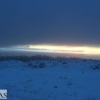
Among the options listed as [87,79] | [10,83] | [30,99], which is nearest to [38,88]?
[10,83]

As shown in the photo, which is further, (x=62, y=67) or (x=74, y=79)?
(x=62, y=67)

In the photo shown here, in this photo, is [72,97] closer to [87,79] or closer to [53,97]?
[53,97]

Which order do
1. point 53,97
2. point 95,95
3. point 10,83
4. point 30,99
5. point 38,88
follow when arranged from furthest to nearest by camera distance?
point 10,83, point 38,88, point 95,95, point 53,97, point 30,99

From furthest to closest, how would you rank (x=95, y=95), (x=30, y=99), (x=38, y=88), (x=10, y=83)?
(x=10, y=83) → (x=38, y=88) → (x=95, y=95) → (x=30, y=99)

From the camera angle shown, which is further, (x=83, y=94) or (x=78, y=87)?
(x=78, y=87)

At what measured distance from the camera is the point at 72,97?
18.8 meters

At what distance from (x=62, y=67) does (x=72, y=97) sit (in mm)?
15251

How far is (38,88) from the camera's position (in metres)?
21.5

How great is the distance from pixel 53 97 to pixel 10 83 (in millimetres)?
6232

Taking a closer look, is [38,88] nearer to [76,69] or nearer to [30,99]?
[30,99]

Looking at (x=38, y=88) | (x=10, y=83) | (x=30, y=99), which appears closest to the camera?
(x=30, y=99)

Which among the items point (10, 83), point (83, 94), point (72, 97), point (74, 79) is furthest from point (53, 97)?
point (74, 79)

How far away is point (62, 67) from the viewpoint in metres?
34.0

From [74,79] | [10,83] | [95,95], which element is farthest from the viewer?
[74,79]
